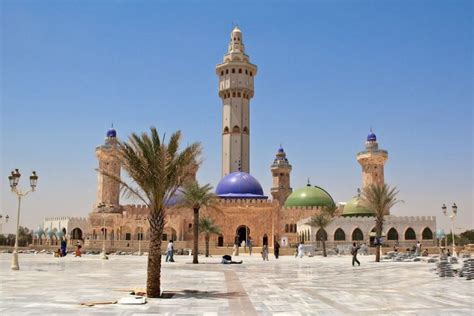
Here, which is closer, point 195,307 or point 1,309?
point 1,309

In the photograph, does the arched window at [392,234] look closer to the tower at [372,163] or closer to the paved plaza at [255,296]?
the tower at [372,163]

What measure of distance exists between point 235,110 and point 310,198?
1323cm

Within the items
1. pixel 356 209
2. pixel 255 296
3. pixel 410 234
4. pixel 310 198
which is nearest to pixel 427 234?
pixel 410 234

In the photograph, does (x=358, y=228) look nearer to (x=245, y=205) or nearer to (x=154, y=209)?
(x=245, y=205)

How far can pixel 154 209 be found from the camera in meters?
12.8

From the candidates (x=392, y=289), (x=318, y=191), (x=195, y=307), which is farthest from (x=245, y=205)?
(x=195, y=307)

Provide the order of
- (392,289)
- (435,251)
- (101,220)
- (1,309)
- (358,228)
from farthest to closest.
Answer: (101,220) < (358,228) < (435,251) < (392,289) < (1,309)

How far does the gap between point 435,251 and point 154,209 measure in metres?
37.3

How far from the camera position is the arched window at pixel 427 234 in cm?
4831

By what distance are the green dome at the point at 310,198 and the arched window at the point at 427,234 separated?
1080 cm

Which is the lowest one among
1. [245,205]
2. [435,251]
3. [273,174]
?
[435,251]

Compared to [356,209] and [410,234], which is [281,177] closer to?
[356,209]

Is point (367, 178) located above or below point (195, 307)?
above

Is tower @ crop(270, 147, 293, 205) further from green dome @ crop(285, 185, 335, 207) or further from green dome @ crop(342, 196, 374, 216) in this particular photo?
green dome @ crop(342, 196, 374, 216)
